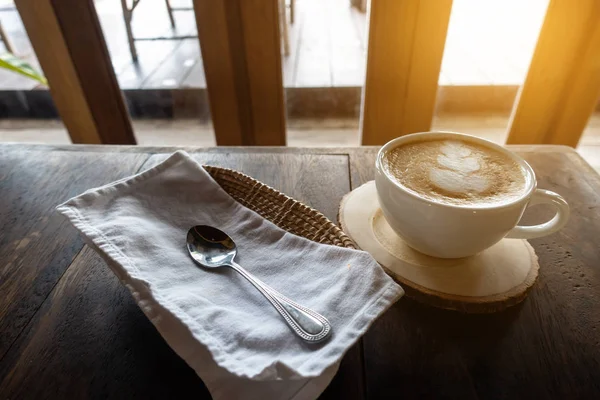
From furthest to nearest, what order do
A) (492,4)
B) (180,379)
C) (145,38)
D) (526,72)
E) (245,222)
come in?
1. (145,38)
2. (492,4)
3. (526,72)
4. (245,222)
5. (180,379)

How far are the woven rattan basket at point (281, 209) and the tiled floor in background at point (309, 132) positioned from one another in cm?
114

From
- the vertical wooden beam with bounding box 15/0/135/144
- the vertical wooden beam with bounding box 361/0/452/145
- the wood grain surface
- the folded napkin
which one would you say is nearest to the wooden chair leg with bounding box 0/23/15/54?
the vertical wooden beam with bounding box 15/0/135/144

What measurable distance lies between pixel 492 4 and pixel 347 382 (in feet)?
4.23

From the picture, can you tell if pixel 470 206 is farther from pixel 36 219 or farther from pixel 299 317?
pixel 36 219

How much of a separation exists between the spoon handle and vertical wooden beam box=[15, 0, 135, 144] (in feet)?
3.30

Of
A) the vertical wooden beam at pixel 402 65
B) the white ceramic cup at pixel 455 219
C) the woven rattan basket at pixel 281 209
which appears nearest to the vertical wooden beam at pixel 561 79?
the vertical wooden beam at pixel 402 65

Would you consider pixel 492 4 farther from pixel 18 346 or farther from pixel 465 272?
pixel 18 346

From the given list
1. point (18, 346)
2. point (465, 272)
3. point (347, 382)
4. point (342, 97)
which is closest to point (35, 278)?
point (18, 346)

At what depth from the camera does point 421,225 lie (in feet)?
1.23

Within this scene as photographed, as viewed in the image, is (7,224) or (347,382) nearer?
(347,382)

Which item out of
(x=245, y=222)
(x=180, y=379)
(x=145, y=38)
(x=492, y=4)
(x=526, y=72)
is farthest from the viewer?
(x=145, y=38)

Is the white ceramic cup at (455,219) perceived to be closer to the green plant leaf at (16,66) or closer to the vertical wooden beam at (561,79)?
the green plant leaf at (16,66)

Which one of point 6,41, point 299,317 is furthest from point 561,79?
point 6,41

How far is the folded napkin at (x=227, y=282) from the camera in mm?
276
